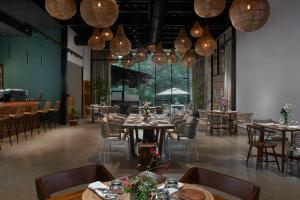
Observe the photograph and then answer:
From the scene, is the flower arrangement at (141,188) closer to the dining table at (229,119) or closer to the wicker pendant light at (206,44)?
the wicker pendant light at (206,44)

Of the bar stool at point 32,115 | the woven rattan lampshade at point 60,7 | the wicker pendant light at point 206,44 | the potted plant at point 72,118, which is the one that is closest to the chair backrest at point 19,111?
the bar stool at point 32,115

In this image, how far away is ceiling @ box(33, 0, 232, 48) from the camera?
10656mm

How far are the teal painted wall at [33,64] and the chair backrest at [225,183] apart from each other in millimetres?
12010

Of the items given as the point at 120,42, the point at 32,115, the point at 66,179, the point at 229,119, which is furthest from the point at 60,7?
the point at 229,119

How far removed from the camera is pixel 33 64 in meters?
13.3

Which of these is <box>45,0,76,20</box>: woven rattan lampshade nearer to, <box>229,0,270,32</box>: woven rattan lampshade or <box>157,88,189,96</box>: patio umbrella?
<box>229,0,270,32</box>: woven rattan lampshade

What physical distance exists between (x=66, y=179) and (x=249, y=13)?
10.8ft

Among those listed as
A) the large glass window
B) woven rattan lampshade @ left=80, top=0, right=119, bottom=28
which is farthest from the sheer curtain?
woven rattan lampshade @ left=80, top=0, right=119, bottom=28

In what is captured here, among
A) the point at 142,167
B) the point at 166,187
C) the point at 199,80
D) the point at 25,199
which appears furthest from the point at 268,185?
the point at 199,80

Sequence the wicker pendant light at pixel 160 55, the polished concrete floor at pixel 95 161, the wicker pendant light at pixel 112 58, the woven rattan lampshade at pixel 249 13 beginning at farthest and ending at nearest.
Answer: the wicker pendant light at pixel 112 58 → the wicker pendant light at pixel 160 55 → the polished concrete floor at pixel 95 161 → the woven rattan lampshade at pixel 249 13

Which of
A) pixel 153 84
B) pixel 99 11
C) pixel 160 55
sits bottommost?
pixel 153 84

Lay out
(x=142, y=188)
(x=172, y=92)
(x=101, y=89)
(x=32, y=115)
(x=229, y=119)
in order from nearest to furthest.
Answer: (x=142, y=188)
(x=32, y=115)
(x=229, y=119)
(x=101, y=89)
(x=172, y=92)

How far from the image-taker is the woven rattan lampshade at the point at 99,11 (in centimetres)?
438

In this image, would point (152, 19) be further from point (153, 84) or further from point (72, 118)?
point (153, 84)
